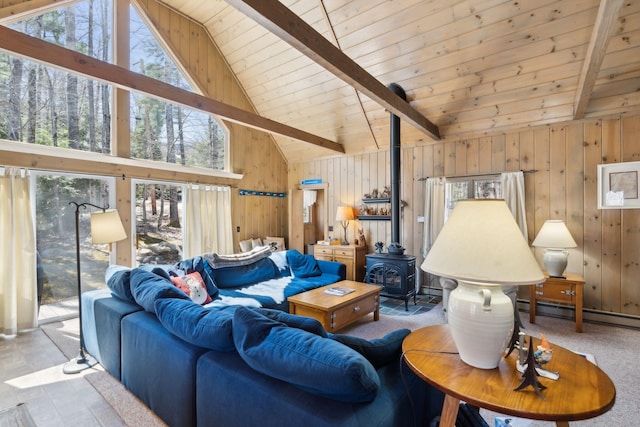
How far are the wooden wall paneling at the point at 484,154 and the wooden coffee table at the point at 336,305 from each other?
2541mm

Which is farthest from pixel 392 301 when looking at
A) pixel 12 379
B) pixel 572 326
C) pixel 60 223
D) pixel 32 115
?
pixel 32 115

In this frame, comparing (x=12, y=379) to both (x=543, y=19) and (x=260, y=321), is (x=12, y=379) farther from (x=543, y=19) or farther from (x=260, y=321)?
(x=543, y=19)

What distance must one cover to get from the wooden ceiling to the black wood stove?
0.46 meters

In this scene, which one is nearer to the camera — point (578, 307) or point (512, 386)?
point (512, 386)

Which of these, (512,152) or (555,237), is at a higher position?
(512,152)

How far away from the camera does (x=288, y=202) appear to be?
23.3 feet

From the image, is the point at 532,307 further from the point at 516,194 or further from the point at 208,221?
the point at 208,221

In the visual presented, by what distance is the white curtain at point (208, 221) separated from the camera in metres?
5.23

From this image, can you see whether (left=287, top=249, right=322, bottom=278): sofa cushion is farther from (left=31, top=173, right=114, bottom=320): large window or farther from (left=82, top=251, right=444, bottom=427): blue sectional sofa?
(left=31, top=173, right=114, bottom=320): large window

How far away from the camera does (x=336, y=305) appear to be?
10.6 feet

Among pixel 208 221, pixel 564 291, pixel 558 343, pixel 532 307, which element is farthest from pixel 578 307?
pixel 208 221

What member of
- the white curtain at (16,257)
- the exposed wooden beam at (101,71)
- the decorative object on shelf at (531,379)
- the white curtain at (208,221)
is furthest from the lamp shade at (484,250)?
the white curtain at (208,221)

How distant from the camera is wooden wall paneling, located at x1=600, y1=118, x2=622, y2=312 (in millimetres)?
3816

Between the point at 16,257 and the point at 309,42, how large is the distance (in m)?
4.02
